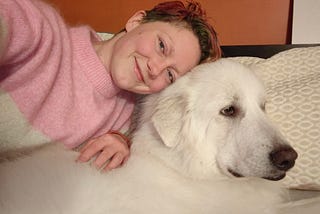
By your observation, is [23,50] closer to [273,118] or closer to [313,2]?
[273,118]

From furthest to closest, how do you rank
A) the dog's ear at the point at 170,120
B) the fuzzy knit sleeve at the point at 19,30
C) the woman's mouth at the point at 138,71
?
1. the woman's mouth at the point at 138,71
2. the dog's ear at the point at 170,120
3. the fuzzy knit sleeve at the point at 19,30

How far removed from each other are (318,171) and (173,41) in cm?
70

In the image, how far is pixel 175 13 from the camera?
1.39m

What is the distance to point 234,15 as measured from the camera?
7.28 feet

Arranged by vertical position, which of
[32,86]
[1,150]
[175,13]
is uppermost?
[175,13]

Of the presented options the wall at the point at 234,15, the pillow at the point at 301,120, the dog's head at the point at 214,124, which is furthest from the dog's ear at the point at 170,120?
the wall at the point at 234,15

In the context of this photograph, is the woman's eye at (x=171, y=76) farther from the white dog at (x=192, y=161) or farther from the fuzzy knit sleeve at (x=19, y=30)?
the fuzzy knit sleeve at (x=19, y=30)

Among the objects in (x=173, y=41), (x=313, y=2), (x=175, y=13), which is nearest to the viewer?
(x=173, y=41)

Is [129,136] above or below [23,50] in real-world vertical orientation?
below

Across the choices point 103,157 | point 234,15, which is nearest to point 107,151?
point 103,157

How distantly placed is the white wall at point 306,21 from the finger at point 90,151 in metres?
1.46

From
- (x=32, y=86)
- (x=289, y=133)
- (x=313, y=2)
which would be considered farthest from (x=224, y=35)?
(x=32, y=86)

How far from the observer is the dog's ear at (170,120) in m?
1.15

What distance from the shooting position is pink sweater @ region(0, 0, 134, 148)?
992mm
